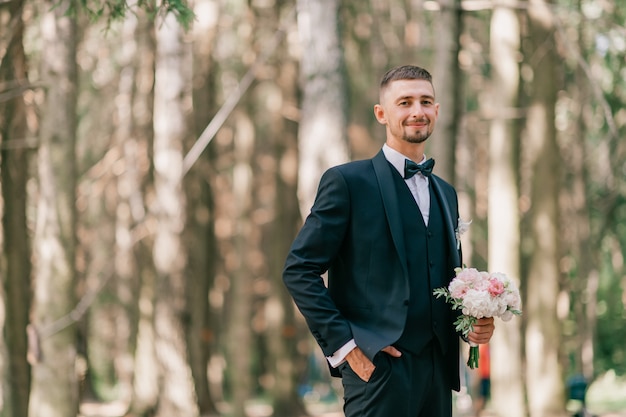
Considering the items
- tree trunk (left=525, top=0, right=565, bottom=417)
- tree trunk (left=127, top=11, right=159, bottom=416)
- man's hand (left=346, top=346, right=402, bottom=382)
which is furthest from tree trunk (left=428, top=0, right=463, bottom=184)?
man's hand (left=346, top=346, right=402, bottom=382)

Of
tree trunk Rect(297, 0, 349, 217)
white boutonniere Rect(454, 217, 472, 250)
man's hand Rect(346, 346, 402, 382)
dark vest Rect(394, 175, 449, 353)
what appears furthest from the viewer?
tree trunk Rect(297, 0, 349, 217)

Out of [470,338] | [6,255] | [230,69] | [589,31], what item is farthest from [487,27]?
[470,338]

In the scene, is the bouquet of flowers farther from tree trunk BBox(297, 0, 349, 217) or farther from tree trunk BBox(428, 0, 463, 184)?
tree trunk BBox(428, 0, 463, 184)

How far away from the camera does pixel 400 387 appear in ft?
13.8

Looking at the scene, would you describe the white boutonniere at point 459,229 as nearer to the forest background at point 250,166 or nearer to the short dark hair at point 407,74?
the short dark hair at point 407,74

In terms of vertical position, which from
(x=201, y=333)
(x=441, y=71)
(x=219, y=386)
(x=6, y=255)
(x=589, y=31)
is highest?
(x=589, y=31)

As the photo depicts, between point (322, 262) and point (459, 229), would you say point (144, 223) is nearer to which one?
point (459, 229)

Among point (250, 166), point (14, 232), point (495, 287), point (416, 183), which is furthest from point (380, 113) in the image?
point (250, 166)

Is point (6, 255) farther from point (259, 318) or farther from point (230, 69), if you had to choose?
point (259, 318)

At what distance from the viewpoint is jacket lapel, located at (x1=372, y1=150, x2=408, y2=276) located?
432cm

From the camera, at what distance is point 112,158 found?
21.1 meters

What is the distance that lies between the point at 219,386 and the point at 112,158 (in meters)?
5.99

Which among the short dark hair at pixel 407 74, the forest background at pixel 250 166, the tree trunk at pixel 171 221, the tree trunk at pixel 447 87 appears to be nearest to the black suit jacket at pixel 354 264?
the short dark hair at pixel 407 74

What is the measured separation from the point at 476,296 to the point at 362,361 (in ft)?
1.76
